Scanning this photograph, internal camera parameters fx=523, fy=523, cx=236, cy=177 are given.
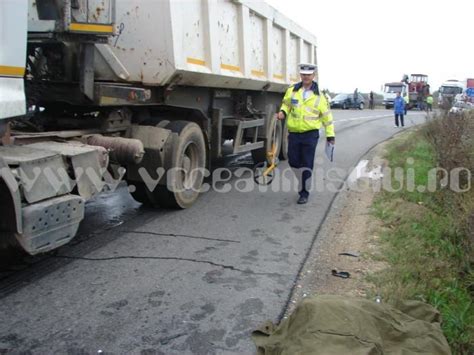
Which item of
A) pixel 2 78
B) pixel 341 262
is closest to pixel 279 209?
pixel 341 262

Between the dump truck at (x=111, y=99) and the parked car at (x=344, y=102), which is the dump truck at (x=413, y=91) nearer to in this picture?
the parked car at (x=344, y=102)

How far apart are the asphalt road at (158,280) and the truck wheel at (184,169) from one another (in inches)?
7.0

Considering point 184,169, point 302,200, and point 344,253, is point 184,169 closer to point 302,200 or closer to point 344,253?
point 302,200

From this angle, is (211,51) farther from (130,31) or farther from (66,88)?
(66,88)

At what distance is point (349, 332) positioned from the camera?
2.49 meters

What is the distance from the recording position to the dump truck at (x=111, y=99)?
3447mm

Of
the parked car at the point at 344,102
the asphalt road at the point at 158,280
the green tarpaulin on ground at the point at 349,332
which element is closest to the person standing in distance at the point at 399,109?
the asphalt road at the point at 158,280

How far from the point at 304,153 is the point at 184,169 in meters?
1.67

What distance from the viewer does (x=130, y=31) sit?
529 cm

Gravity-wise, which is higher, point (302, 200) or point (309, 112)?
point (309, 112)

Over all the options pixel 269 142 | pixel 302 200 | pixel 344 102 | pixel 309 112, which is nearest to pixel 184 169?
pixel 302 200

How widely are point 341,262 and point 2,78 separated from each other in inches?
120

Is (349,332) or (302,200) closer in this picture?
(349,332)

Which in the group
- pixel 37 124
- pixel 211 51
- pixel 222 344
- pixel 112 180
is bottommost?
pixel 222 344
